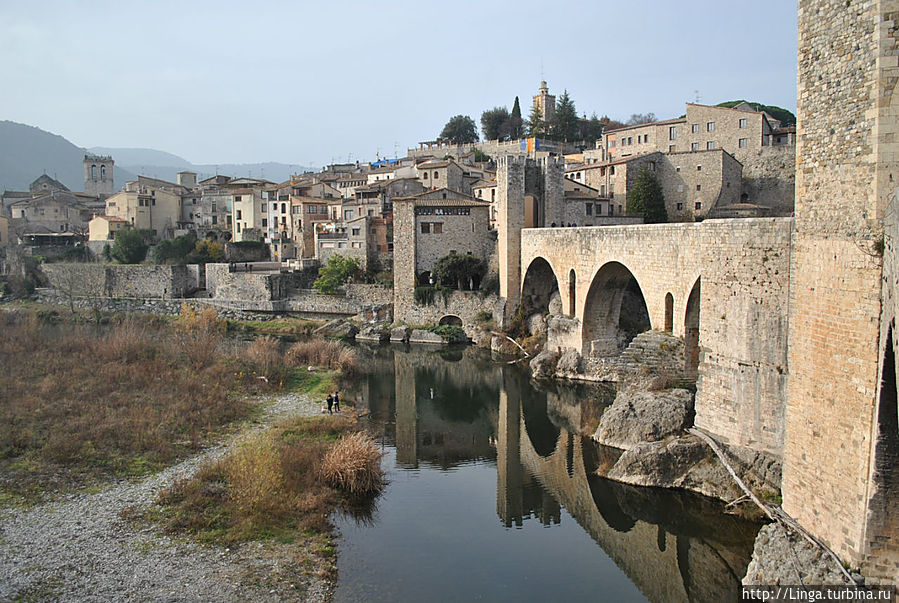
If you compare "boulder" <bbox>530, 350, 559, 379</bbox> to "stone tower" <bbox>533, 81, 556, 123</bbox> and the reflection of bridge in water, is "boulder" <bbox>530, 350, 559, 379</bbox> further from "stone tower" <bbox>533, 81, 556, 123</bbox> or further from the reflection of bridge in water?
"stone tower" <bbox>533, 81, 556, 123</bbox>

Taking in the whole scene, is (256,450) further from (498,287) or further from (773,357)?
(498,287)

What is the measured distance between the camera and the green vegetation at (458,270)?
29.5 m

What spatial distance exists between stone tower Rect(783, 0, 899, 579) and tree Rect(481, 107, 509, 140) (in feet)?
180

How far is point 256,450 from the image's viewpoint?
12680 mm

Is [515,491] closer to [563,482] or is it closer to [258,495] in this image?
[563,482]

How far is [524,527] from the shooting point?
38.4 ft

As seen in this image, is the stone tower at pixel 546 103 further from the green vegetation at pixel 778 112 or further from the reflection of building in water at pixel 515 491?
the reflection of building in water at pixel 515 491

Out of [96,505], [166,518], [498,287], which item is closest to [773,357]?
[166,518]

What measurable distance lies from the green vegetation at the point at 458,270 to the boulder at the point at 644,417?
1492cm

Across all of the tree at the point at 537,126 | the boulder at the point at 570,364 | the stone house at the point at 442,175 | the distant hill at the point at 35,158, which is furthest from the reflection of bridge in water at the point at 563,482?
the distant hill at the point at 35,158

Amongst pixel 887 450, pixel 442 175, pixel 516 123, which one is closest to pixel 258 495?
pixel 887 450

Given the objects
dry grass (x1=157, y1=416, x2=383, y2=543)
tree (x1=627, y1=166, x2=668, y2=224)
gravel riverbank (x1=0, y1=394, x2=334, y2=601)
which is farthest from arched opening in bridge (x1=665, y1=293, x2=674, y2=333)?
tree (x1=627, y1=166, x2=668, y2=224)

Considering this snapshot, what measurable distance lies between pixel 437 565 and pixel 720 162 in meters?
26.4

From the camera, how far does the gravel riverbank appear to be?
8727 mm
